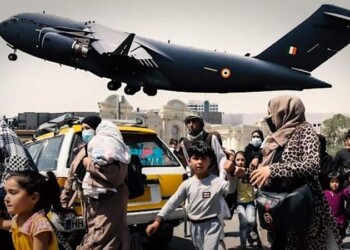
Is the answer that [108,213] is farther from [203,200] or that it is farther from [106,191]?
[203,200]

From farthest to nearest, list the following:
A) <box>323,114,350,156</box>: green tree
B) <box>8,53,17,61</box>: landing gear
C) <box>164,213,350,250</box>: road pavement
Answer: <box>323,114,350,156</box>: green tree < <box>8,53,17,61</box>: landing gear < <box>164,213,350,250</box>: road pavement

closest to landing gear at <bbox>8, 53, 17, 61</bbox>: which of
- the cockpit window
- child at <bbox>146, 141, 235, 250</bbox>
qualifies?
the cockpit window

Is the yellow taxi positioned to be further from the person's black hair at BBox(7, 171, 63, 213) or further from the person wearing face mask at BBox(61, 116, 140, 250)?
the person's black hair at BBox(7, 171, 63, 213)

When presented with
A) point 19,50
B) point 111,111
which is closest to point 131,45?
point 19,50

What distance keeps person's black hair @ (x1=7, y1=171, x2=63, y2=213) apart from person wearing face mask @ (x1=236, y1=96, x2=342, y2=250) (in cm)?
130

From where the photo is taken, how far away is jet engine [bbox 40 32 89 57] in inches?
892

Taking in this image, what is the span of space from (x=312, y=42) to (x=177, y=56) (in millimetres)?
6678

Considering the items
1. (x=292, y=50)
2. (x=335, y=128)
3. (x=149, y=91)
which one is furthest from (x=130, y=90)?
(x=335, y=128)

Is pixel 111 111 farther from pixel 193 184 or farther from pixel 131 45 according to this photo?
pixel 193 184

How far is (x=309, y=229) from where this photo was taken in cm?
327

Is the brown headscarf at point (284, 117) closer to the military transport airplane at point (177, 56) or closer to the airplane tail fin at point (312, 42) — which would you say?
the military transport airplane at point (177, 56)

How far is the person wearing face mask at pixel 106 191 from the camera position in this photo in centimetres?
360

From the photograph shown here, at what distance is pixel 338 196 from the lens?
261 inches

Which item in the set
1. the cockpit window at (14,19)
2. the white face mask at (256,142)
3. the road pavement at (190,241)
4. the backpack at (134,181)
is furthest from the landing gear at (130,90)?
the backpack at (134,181)
